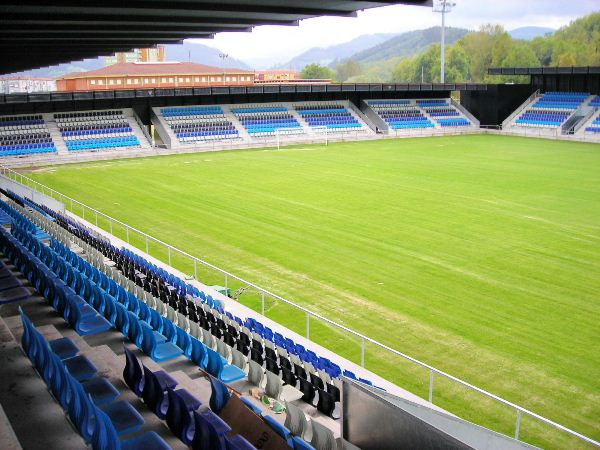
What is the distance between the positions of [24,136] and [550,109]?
44994 millimetres

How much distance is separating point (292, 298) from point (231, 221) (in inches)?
334

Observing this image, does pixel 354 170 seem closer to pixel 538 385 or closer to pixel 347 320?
pixel 347 320

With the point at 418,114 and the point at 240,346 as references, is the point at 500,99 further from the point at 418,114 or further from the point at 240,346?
the point at 240,346

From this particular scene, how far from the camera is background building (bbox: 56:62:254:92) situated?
328 ft

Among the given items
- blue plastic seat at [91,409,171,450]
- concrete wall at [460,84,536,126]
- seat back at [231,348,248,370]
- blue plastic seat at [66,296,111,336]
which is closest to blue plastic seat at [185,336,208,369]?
seat back at [231,348,248,370]

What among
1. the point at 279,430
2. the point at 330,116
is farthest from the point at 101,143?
the point at 279,430

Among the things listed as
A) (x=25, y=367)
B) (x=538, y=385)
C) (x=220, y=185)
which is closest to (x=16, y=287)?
(x=25, y=367)

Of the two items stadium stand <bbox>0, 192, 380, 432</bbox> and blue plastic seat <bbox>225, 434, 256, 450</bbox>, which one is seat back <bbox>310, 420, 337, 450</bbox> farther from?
stadium stand <bbox>0, 192, 380, 432</bbox>

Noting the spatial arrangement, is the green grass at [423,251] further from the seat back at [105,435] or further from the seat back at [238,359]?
the seat back at [105,435]

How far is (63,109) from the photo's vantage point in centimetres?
4694

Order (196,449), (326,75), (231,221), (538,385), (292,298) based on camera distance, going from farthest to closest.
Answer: (326,75) < (231,221) < (292,298) < (538,385) < (196,449)

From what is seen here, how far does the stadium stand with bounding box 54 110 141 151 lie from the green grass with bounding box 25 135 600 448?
16.4ft

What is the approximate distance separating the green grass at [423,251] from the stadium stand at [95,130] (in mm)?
5007

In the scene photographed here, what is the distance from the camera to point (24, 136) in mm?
42656
